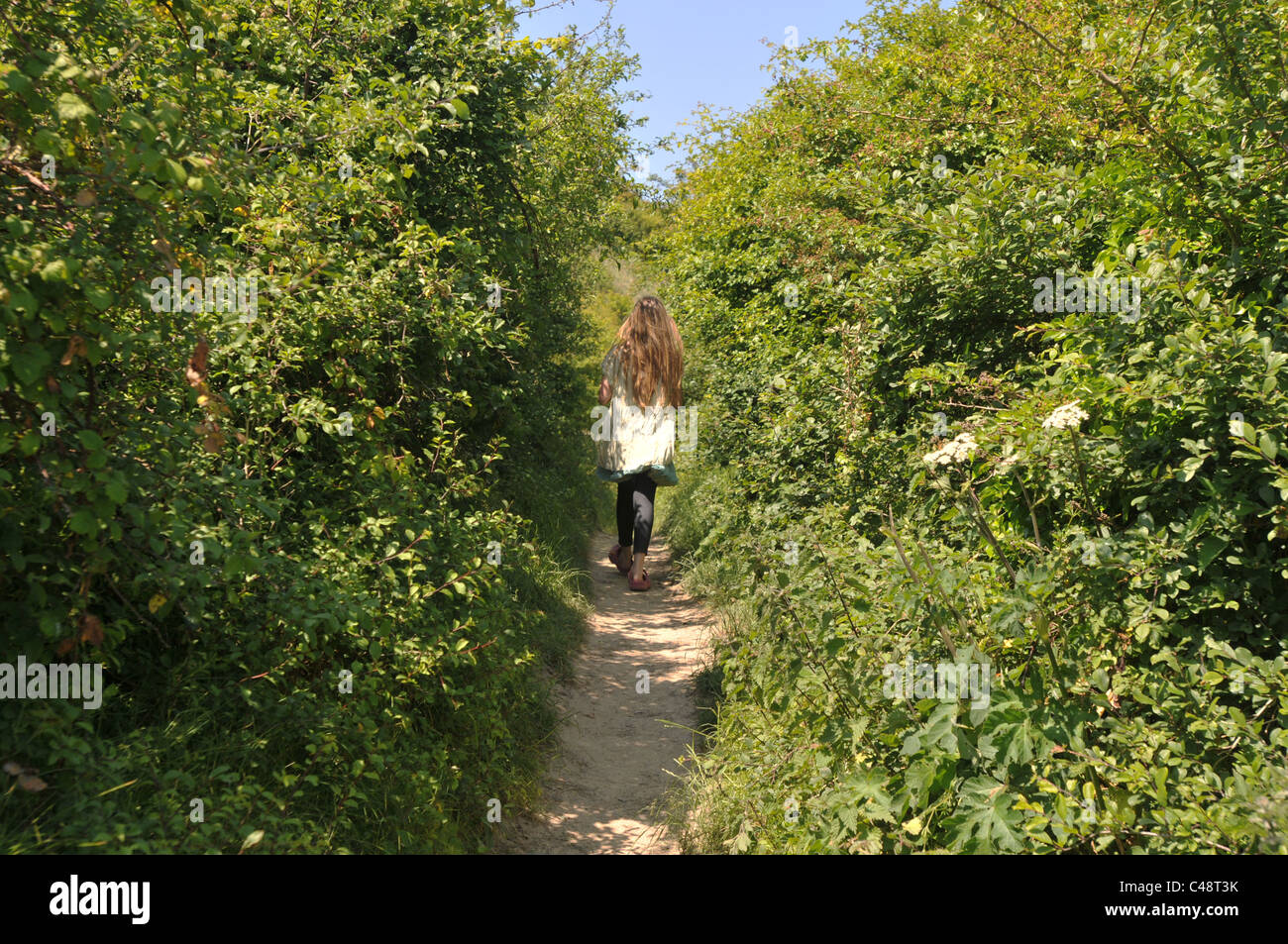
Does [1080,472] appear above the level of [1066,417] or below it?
below

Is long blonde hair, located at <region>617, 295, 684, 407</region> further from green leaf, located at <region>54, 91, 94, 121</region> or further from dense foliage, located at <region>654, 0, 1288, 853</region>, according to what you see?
green leaf, located at <region>54, 91, 94, 121</region>

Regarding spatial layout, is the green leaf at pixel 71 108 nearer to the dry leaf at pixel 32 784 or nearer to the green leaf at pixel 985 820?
the dry leaf at pixel 32 784

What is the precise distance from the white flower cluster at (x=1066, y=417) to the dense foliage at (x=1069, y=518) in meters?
0.01

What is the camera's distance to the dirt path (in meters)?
4.17

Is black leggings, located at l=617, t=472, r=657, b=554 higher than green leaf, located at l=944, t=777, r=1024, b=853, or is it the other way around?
black leggings, located at l=617, t=472, r=657, b=554

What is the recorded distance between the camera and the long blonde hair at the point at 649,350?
25.6ft

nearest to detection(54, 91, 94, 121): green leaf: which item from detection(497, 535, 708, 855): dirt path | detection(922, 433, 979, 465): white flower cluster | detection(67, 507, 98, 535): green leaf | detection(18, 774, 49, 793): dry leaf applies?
detection(67, 507, 98, 535): green leaf

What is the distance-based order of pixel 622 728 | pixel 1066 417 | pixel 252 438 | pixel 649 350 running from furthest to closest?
pixel 649 350
pixel 622 728
pixel 252 438
pixel 1066 417

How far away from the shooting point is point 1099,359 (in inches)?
125

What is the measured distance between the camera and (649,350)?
25.6ft

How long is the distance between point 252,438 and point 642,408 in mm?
4563

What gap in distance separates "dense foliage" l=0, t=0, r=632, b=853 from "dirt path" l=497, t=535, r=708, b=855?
0.90 ft

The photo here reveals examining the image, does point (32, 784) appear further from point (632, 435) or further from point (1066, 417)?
point (632, 435)

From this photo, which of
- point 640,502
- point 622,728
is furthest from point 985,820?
point 640,502
